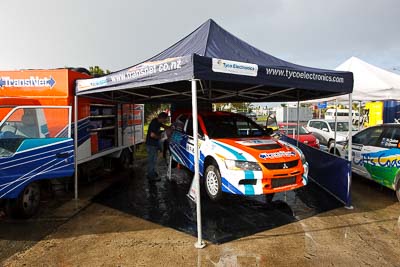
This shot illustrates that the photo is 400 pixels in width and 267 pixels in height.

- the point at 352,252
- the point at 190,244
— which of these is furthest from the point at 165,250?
the point at 352,252

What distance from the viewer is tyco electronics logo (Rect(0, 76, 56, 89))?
17.3 feet

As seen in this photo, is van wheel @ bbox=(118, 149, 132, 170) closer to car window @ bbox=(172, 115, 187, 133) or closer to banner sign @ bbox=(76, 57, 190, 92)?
car window @ bbox=(172, 115, 187, 133)

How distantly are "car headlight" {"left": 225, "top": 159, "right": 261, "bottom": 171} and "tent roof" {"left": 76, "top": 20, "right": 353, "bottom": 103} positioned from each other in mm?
→ 1294

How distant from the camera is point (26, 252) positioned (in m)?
3.54

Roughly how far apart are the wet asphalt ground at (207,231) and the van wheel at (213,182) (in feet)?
0.99

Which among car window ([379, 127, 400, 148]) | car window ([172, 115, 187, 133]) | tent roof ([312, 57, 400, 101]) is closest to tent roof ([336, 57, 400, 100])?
tent roof ([312, 57, 400, 101])

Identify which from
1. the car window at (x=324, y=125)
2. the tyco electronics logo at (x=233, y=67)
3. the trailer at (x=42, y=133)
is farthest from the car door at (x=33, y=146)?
the car window at (x=324, y=125)

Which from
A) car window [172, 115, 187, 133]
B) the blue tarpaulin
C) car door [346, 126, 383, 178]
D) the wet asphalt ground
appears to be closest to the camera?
the wet asphalt ground

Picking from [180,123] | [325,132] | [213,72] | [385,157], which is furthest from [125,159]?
[325,132]

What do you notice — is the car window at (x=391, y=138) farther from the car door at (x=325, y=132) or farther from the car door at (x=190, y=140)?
the car door at (x=325, y=132)

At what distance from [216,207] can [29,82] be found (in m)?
4.43

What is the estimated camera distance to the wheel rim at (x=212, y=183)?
192 inches

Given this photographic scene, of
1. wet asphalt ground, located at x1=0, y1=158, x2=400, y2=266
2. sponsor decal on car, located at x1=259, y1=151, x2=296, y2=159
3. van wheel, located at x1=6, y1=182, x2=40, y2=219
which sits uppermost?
sponsor decal on car, located at x1=259, y1=151, x2=296, y2=159

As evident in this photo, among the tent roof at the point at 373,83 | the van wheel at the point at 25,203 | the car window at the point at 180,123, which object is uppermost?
the tent roof at the point at 373,83
